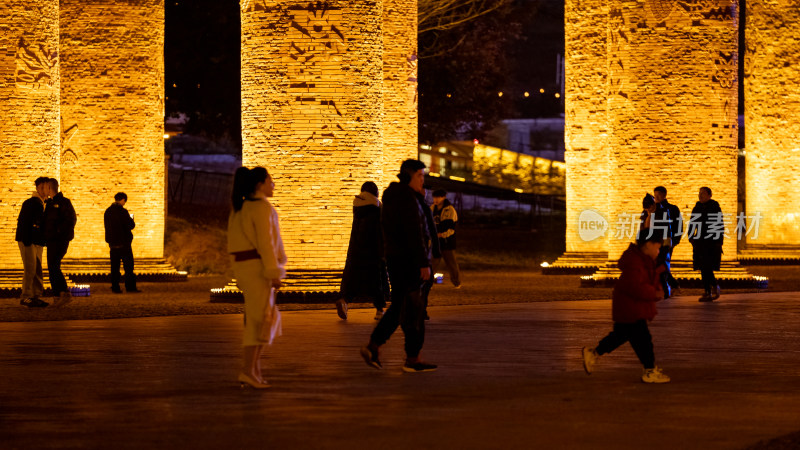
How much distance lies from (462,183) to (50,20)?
3006 centimetres

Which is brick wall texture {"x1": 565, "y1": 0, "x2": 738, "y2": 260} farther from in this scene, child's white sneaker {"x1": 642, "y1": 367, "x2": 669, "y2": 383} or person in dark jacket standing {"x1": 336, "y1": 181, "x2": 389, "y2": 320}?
child's white sneaker {"x1": 642, "y1": 367, "x2": 669, "y2": 383}

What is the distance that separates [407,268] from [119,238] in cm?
1217

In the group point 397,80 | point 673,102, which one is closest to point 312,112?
point 673,102

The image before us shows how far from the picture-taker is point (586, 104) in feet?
90.2

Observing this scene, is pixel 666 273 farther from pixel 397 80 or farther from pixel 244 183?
pixel 244 183

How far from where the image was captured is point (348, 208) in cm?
1914

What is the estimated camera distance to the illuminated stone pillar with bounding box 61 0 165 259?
25.0m

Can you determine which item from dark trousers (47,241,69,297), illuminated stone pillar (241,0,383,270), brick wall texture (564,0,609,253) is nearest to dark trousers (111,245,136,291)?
dark trousers (47,241,69,297)

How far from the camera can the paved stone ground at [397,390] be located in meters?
8.33

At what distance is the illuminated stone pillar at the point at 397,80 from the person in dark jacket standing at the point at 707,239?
6.94 meters

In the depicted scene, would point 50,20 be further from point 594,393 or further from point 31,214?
point 594,393

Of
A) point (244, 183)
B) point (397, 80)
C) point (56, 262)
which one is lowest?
point (56, 262)

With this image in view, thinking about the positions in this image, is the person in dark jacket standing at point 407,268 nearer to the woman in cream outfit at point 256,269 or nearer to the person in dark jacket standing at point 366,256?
the woman in cream outfit at point 256,269

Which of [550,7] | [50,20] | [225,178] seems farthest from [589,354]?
[550,7]
